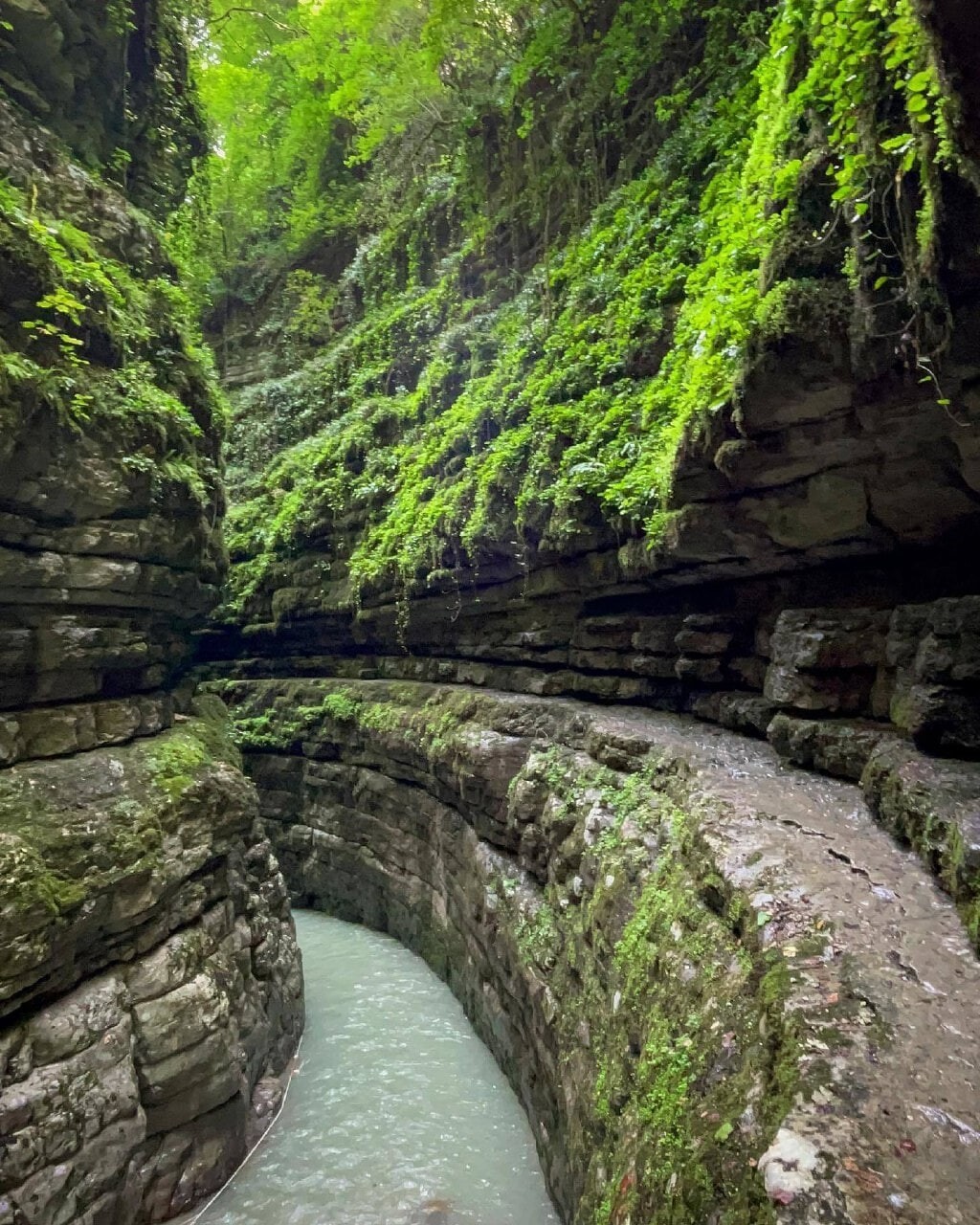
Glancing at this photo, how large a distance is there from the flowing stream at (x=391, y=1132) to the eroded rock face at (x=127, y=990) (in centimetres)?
46

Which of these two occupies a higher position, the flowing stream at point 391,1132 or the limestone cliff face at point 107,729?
the limestone cliff face at point 107,729

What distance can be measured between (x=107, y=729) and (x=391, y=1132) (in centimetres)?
534

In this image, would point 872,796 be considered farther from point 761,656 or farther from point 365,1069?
point 365,1069

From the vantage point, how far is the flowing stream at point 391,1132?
589cm

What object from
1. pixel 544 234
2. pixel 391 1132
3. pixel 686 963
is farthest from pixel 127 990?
pixel 544 234

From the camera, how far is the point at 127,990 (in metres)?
6.05

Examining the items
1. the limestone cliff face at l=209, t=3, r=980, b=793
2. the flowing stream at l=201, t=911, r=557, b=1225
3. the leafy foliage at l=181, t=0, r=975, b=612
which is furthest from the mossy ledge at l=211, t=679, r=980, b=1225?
the leafy foliage at l=181, t=0, r=975, b=612

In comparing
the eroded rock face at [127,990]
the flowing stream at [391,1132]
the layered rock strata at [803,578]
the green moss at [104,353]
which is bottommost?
the flowing stream at [391,1132]

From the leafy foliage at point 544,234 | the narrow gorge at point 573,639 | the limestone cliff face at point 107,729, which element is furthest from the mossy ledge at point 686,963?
the limestone cliff face at point 107,729

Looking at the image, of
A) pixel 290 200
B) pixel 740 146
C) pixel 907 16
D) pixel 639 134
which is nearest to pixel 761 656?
pixel 907 16

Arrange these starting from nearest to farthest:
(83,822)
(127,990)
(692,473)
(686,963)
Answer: (686,963)
(692,473)
(127,990)
(83,822)

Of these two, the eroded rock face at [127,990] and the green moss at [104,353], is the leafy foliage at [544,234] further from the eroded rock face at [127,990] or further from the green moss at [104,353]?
the eroded rock face at [127,990]

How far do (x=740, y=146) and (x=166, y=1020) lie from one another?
424 inches

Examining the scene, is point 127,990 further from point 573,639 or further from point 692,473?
point 692,473
